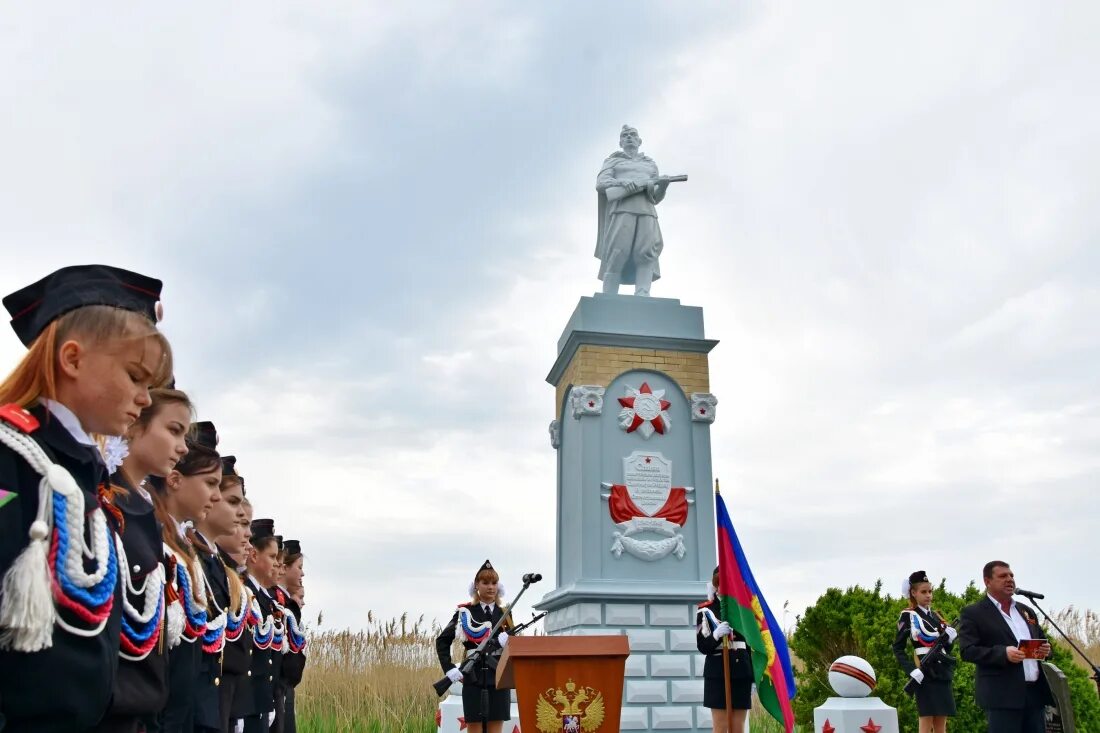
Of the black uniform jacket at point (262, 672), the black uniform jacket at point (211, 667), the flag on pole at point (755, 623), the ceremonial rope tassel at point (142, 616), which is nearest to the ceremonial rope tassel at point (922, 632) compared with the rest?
the flag on pole at point (755, 623)

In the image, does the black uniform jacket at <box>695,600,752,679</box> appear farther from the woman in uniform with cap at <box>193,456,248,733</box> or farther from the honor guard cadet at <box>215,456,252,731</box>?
the woman in uniform with cap at <box>193,456,248,733</box>

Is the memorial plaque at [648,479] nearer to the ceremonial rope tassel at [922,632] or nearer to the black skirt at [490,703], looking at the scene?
the ceremonial rope tassel at [922,632]

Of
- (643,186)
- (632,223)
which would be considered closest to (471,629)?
(632,223)

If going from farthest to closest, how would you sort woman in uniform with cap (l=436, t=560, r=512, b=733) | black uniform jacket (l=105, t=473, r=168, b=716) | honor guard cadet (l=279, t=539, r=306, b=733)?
woman in uniform with cap (l=436, t=560, r=512, b=733)
honor guard cadet (l=279, t=539, r=306, b=733)
black uniform jacket (l=105, t=473, r=168, b=716)

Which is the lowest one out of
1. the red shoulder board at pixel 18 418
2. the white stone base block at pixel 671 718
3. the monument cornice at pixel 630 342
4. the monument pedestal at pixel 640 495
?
the white stone base block at pixel 671 718

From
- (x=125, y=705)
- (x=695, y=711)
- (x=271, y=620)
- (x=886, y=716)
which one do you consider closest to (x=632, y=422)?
(x=695, y=711)

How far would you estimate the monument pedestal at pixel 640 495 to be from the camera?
10977 millimetres

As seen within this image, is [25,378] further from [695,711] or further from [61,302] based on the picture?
[695,711]

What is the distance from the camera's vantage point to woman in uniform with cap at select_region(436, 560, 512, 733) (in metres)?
7.96

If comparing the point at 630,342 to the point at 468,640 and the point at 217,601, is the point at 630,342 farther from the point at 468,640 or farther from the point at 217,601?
the point at 217,601

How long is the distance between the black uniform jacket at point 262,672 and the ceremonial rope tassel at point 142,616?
2442 mm

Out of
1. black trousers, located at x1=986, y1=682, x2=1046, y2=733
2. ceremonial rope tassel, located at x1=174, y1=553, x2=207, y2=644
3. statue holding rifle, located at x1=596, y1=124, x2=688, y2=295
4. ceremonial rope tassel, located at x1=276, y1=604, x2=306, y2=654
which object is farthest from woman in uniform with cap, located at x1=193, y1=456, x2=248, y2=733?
statue holding rifle, located at x1=596, y1=124, x2=688, y2=295

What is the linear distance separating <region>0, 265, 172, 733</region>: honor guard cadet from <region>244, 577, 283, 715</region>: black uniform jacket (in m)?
2.87

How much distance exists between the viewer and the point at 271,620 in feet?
16.6
